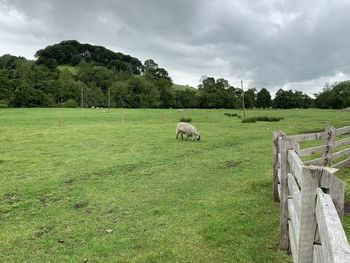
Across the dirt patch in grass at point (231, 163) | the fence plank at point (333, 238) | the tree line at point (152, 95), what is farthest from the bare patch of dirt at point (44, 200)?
the tree line at point (152, 95)

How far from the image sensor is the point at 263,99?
128250mm

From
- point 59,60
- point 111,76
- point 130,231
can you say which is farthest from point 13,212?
point 59,60

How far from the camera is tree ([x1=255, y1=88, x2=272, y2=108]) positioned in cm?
12825

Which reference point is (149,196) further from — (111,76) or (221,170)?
(111,76)

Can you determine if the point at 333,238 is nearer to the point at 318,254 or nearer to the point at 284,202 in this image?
the point at 318,254

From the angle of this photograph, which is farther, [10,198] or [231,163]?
[231,163]

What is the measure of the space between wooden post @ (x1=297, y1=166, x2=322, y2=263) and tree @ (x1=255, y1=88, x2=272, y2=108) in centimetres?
12955

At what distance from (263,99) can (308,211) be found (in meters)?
130

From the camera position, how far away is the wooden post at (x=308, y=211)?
2971mm

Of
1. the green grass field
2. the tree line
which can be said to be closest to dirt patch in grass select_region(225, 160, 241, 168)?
the green grass field

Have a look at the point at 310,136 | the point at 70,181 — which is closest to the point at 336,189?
the point at 310,136

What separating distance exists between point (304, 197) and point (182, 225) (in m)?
5.16

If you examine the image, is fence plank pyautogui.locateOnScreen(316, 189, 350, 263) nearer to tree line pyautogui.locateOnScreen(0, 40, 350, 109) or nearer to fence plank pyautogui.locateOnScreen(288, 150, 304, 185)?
fence plank pyautogui.locateOnScreen(288, 150, 304, 185)

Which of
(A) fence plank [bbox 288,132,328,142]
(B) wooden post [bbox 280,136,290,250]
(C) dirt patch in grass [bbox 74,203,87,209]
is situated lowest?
(C) dirt patch in grass [bbox 74,203,87,209]
